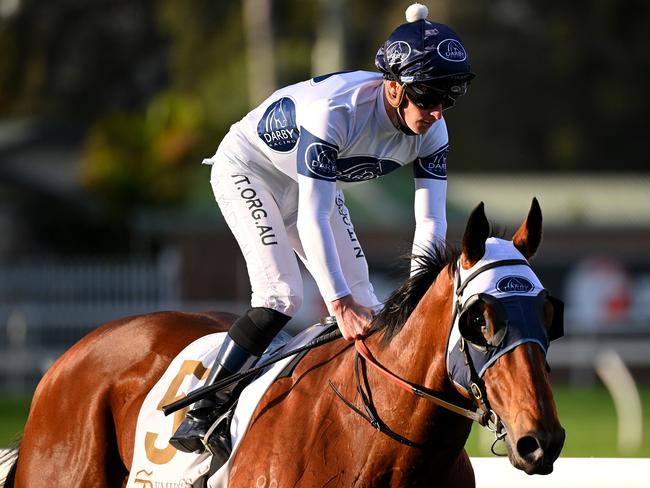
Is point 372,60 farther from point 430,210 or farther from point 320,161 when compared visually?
point 320,161

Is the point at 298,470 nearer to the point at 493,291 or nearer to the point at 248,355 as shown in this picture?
the point at 248,355

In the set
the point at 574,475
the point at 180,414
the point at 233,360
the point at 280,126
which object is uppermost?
the point at 280,126

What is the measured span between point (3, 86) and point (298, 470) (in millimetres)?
27686

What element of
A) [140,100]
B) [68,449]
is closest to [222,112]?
[140,100]

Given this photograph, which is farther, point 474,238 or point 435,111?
point 435,111

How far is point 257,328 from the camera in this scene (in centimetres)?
447

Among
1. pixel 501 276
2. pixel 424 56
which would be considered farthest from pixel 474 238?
pixel 424 56

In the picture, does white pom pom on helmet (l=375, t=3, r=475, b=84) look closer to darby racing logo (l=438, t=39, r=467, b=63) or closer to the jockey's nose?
darby racing logo (l=438, t=39, r=467, b=63)

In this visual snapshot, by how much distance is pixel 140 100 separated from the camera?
3266cm

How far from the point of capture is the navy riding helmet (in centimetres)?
409

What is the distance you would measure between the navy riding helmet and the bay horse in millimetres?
530

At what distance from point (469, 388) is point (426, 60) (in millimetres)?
1081

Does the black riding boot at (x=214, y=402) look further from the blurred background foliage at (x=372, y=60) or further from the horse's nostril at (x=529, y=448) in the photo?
the blurred background foliage at (x=372, y=60)

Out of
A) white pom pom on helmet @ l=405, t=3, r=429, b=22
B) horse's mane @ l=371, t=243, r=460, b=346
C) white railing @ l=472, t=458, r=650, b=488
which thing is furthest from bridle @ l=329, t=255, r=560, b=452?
white railing @ l=472, t=458, r=650, b=488
